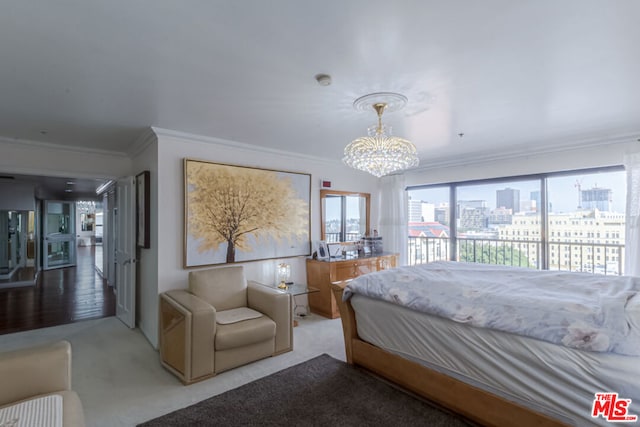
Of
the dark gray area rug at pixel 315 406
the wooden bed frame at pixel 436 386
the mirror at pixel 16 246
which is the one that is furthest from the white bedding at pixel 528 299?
the mirror at pixel 16 246

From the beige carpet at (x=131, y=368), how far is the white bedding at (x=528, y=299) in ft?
3.45

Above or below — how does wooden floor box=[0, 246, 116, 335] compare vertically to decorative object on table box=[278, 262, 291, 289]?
below

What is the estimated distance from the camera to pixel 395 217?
18.3ft

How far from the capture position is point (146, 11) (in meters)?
1.45

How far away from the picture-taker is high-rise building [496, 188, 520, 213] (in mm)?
4598

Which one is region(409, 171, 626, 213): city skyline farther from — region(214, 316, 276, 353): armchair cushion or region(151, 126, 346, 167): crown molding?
region(214, 316, 276, 353): armchair cushion

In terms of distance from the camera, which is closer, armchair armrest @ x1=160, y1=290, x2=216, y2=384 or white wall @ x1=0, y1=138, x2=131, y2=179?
armchair armrest @ x1=160, y1=290, x2=216, y2=384

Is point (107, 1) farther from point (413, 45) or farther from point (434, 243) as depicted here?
point (434, 243)

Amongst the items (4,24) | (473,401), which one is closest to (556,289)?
(473,401)

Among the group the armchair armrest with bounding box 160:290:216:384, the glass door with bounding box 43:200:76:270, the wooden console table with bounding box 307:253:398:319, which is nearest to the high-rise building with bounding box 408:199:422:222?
the wooden console table with bounding box 307:253:398:319

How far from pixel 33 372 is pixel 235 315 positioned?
5.11ft

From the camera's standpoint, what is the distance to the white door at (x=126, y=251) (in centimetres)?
383

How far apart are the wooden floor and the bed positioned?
4.16 metres

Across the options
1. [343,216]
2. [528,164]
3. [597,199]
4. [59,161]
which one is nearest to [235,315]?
[343,216]
